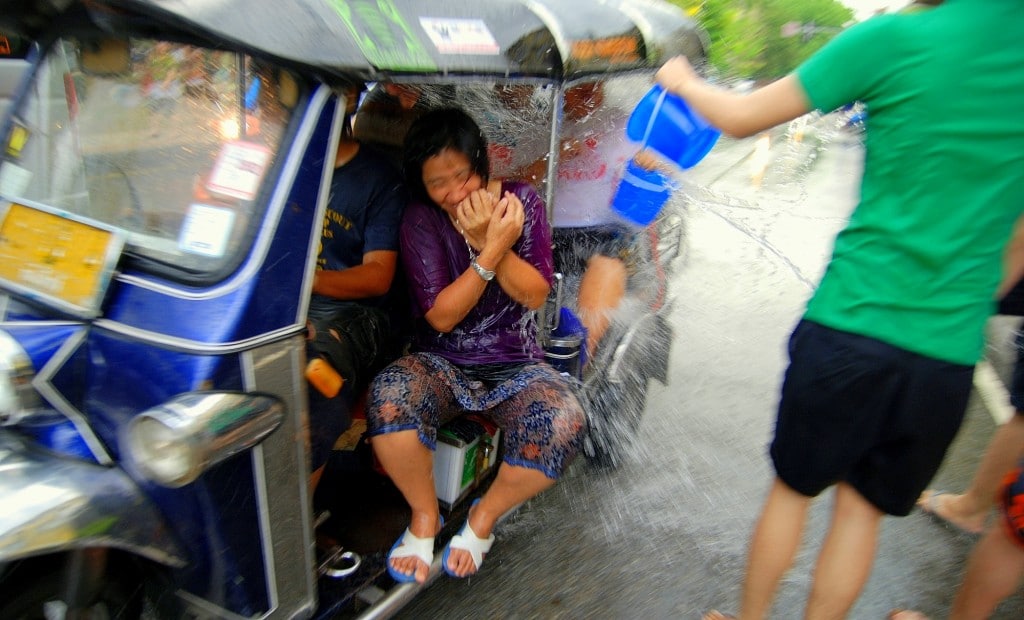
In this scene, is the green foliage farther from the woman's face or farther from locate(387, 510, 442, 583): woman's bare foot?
locate(387, 510, 442, 583): woman's bare foot

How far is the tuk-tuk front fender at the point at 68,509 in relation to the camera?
4.07 feet

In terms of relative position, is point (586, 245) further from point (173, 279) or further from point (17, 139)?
point (17, 139)

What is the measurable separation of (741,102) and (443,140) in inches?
36.2

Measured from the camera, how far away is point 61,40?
5.82 ft

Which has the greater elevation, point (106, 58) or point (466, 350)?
point (106, 58)

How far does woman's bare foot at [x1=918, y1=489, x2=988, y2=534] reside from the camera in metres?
2.85

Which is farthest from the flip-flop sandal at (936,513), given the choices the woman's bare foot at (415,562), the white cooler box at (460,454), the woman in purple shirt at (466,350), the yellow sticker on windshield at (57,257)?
the yellow sticker on windshield at (57,257)

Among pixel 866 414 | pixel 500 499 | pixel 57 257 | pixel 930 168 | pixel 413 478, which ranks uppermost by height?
pixel 930 168

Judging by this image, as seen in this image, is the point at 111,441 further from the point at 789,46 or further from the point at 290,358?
the point at 789,46

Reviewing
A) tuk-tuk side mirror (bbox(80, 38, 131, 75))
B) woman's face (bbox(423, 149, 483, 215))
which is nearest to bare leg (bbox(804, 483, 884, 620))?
woman's face (bbox(423, 149, 483, 215))

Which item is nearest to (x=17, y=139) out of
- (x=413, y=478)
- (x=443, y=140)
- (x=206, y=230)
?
(x=206, y=230)

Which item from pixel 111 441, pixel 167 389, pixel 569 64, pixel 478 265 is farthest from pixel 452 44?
pixel 111 441

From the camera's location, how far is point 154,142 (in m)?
1.71

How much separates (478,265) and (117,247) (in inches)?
39.8
